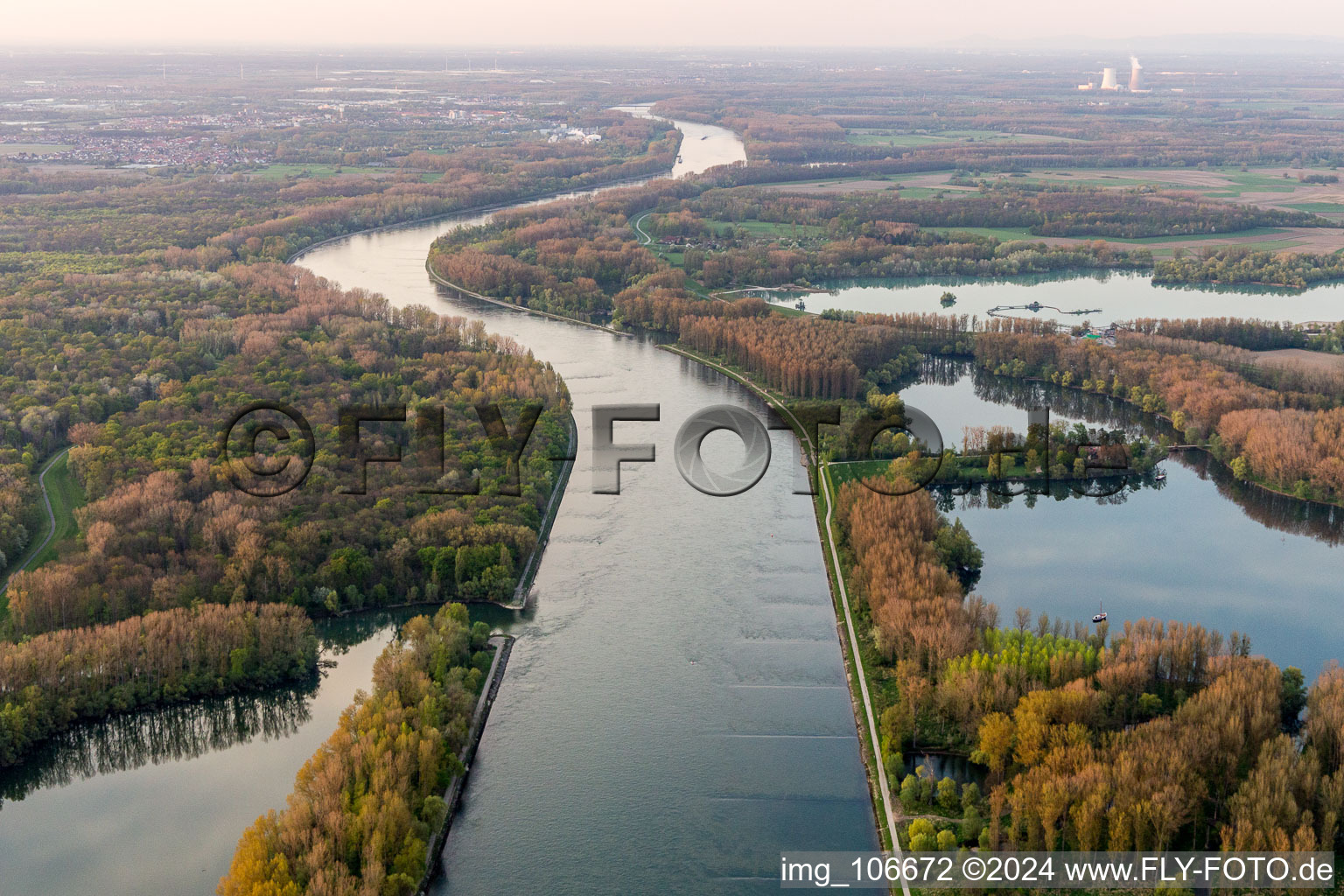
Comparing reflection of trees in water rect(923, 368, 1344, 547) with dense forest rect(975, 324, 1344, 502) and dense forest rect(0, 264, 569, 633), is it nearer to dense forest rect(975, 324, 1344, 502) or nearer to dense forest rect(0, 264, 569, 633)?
dense forest rect(975, 324, 1344, 502)

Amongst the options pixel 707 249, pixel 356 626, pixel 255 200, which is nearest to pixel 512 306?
pixel 707 249

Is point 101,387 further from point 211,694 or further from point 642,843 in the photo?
point 642,843

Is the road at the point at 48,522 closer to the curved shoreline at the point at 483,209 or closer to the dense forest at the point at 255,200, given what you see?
the dense forest at the point at 255,200

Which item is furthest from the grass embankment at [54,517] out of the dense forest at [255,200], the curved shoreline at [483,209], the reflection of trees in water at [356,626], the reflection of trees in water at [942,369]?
the curved shoreline at [483,209]

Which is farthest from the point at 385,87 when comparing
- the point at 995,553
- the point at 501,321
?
the point at 995,553

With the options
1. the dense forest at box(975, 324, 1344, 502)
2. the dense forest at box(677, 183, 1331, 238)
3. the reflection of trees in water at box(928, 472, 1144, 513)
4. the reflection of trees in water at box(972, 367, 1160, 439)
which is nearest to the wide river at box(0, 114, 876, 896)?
the reflection of trees in water at box(928, 472, 1144, 513)

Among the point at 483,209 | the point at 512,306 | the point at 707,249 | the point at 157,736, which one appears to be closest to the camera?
the point at 157,736

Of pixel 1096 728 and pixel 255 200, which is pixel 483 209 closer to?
pixel 255 200
